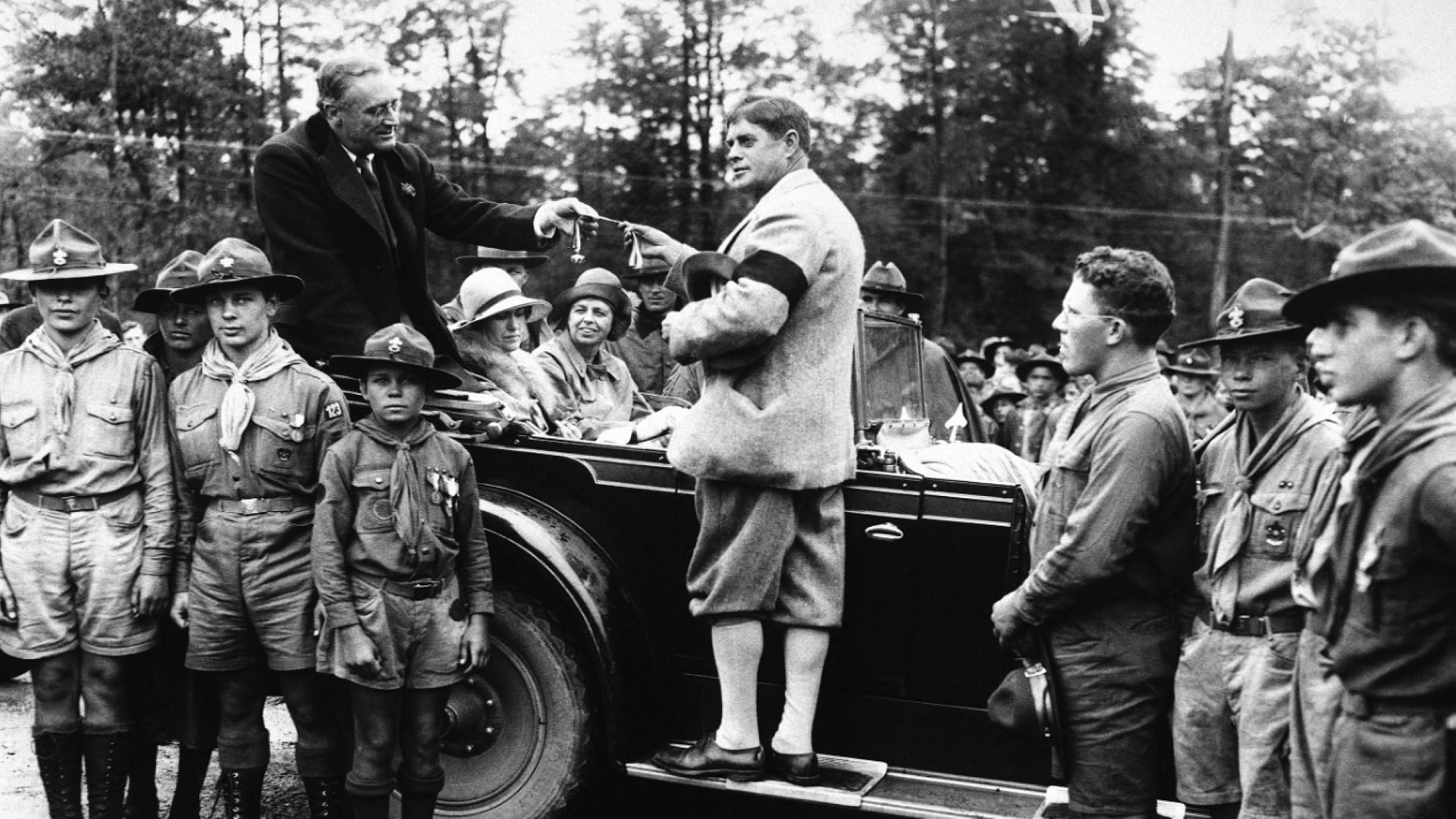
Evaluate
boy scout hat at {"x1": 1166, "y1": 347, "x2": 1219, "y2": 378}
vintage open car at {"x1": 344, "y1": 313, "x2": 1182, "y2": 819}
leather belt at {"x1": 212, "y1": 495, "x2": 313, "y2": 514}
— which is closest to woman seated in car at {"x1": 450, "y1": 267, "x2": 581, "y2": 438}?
vintage open car at {"x1": 344, "y1": 313, "x2": 1182, "y2": 819}

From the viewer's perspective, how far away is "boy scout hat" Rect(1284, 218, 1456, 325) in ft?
Answer: 9.31

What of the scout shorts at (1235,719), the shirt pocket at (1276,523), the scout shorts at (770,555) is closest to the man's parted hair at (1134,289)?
the shirt pocket at (1276,523)

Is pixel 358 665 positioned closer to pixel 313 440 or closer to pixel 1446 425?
pixel 313 440

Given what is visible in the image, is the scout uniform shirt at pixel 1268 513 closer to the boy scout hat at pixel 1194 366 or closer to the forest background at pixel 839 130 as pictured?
the boy scout hat at pixel 1194 366

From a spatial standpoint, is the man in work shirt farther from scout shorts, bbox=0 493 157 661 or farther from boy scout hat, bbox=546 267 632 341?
boy scout hat, bbox=546 267 632 341

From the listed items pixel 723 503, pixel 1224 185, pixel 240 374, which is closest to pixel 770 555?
pixel 723 503

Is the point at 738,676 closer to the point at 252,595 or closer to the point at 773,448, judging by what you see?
the point at 773,448

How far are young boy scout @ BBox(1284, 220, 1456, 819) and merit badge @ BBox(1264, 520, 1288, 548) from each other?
67 cm

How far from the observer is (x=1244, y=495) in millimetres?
3779

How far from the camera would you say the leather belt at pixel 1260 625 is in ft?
11.9

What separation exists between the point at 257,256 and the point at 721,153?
446 inches

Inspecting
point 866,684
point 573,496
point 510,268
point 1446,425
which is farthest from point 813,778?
point 510,268

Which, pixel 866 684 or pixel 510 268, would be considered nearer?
pixel 866 684

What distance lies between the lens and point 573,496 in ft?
16.4
